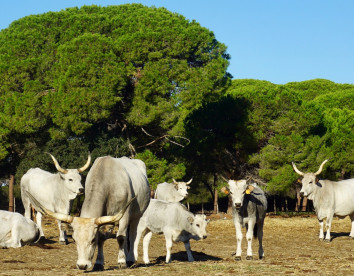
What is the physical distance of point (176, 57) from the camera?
3384 cm

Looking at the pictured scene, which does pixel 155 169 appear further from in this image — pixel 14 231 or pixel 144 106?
pixel 14 231

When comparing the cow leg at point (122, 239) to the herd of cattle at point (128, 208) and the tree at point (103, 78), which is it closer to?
the herd of cattle at point (128, 208)

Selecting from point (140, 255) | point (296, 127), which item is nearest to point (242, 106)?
point (296, 127)

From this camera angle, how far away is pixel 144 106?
30984 millimetres

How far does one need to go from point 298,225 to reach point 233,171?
9.42 m

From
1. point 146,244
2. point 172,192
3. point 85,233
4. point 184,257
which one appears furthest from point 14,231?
point 172,192

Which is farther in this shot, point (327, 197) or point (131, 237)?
point (327, 197)

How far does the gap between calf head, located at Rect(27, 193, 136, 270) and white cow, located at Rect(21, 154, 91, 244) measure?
25.2 ft

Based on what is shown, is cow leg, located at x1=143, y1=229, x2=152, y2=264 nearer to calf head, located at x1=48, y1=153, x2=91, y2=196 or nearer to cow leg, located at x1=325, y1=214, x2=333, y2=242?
calf head, located at x1=48, y1=153, x2=91, y2=196

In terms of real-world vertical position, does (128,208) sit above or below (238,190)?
below

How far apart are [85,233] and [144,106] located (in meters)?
22.3

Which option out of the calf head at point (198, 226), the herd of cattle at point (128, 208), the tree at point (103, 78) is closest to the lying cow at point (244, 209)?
the herd of cattle at point (128, 208)

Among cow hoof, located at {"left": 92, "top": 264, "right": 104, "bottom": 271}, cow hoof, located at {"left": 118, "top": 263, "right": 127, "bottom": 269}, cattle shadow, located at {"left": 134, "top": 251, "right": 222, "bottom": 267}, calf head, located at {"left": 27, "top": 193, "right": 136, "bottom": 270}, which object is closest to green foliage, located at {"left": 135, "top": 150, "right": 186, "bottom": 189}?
cattle shadow, located at {"left": 134, "top": 251, "right": 222, "bottom": 267}

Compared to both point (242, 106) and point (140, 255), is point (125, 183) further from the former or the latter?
point (242, 106)
